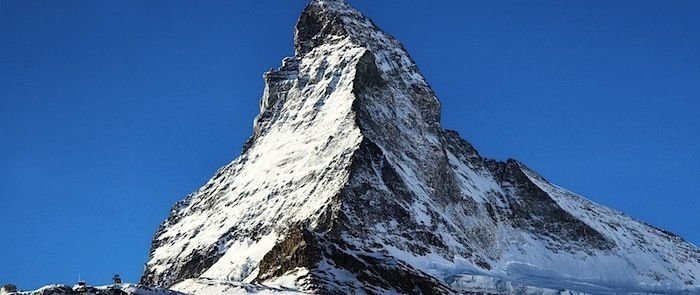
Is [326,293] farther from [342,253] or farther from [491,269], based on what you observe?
[491,269]

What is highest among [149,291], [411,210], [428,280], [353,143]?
[353,143]

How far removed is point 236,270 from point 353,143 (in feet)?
124

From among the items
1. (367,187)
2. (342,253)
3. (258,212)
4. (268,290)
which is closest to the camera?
(268,290)

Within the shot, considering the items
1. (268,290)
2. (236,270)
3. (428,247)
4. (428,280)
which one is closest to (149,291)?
(268,290)

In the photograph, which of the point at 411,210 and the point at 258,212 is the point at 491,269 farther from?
the point at 258,212

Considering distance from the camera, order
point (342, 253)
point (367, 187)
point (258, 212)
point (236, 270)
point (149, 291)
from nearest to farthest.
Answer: point (149, 291) → point (342, 253) → point (236, 270) → point (367, 187) → point (258, 212)

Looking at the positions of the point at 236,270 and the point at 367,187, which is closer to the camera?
the point at 236,270

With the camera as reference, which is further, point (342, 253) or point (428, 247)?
point (428, 247)

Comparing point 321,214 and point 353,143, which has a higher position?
point 353,143

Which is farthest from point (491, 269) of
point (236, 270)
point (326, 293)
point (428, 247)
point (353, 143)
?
point (326, 293)

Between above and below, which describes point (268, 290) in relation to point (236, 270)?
below

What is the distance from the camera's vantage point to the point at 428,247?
18262 cm

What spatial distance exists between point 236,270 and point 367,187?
89.2 ft

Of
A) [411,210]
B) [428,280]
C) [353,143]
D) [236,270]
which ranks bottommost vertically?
[428,280]
